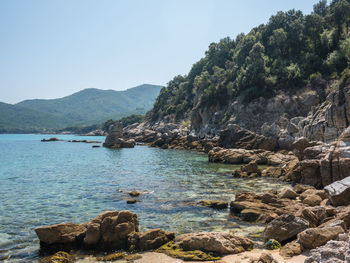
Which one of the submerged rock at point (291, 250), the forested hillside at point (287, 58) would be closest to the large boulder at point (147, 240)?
the submerged rock at point (291, 250)

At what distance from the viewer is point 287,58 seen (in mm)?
81938

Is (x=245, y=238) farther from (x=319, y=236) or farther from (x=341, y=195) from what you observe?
(x=341, y=195)

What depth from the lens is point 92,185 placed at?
27469 mm

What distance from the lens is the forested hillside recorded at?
6869 centimetres

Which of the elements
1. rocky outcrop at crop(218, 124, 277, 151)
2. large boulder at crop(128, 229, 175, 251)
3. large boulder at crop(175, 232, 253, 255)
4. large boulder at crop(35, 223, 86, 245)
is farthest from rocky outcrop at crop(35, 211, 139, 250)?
rocky outcrop at crop(218, 124, 277, 151)

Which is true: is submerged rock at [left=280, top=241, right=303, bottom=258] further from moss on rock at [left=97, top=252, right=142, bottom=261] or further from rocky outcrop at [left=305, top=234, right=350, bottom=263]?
moss on rock at [left=97, top=252, right=142, bottom=261]

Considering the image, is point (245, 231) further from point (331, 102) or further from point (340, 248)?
point (331, 102)

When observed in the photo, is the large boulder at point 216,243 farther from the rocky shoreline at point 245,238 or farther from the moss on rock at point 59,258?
the moss on rock at point 59,258

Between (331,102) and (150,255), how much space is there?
34141 mm

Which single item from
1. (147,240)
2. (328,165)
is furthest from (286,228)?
(328,165)

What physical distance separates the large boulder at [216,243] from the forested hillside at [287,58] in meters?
53.4

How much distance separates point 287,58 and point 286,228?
7907 cm

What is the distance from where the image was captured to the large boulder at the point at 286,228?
41.0ft

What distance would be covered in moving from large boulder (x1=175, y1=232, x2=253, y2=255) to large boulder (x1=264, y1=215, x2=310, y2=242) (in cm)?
115
